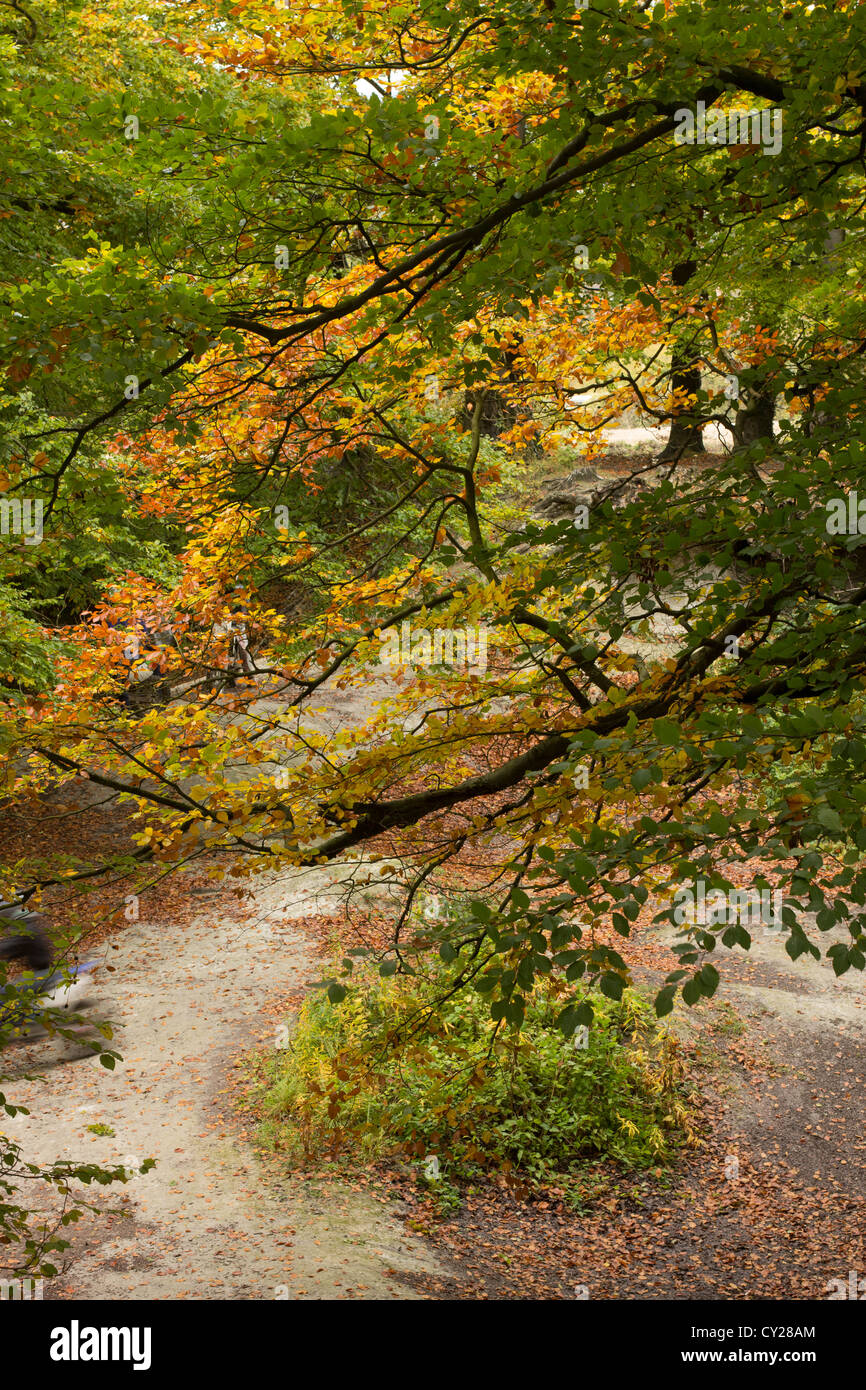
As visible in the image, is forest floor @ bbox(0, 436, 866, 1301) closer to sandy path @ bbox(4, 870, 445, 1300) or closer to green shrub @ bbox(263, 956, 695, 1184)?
sandy path @ bbox(4, 870, 445, 1300)

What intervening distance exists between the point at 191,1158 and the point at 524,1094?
3158 mm

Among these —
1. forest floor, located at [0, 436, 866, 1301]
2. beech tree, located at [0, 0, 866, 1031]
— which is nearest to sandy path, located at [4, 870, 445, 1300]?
forest floor, located at [0, 436, 866, 1301]

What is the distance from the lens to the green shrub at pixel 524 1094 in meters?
8.73

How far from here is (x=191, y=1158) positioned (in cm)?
847

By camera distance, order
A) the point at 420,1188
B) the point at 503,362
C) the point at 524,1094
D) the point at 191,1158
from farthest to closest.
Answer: the point at 524,1094
the point at 191,1158
the point at 420,1188
the point at 503,362

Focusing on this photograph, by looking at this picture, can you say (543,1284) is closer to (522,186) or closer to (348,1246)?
(348,1246)

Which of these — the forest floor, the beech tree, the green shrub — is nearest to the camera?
the beech tree

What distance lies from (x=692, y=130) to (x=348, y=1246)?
7.49 metres

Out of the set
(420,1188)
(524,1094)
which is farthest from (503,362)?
(524,1094)

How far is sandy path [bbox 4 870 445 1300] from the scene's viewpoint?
6805mm

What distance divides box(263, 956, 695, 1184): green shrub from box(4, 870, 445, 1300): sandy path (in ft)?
2.08

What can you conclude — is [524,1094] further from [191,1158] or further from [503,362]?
[503,362]

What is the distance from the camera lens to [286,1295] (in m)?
6.46

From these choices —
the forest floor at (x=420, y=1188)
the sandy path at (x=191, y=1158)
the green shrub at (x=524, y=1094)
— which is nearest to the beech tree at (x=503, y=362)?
the forest floor at (x=420, y=1188)
